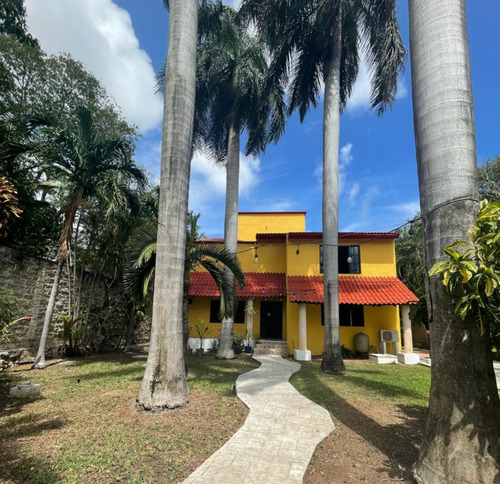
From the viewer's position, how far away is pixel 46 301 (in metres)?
10.2

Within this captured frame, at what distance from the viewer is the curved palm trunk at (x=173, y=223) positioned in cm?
555

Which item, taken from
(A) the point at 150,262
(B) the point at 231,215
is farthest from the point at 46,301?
(B) the point at 231,215

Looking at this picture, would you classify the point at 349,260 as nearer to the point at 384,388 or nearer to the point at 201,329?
the point at 384,388

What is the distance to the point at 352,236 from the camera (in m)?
15.9

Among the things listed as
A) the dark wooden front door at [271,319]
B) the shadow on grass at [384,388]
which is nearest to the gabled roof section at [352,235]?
the dark wooden front door at [271,319]

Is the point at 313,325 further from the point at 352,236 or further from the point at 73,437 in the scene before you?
the point at 73,437

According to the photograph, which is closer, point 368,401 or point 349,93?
point 368,401

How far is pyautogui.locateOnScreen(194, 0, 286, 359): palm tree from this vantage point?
12852 mm

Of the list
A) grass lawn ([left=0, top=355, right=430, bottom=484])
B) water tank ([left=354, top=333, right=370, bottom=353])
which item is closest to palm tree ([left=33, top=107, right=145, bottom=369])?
grass lawn ([left=0, top=355, right=430, bottom=484])

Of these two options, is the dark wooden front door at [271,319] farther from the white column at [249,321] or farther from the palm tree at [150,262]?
the palm tree at [150,262]

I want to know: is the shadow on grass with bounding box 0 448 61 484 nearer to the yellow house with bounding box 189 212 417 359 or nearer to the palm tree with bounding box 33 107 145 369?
the palm tree with bounding box 33 107 145 369

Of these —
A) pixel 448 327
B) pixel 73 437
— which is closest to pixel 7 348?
pixel 73 437

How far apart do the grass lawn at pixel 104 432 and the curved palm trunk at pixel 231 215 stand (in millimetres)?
4683

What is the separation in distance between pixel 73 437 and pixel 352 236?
1463cm
